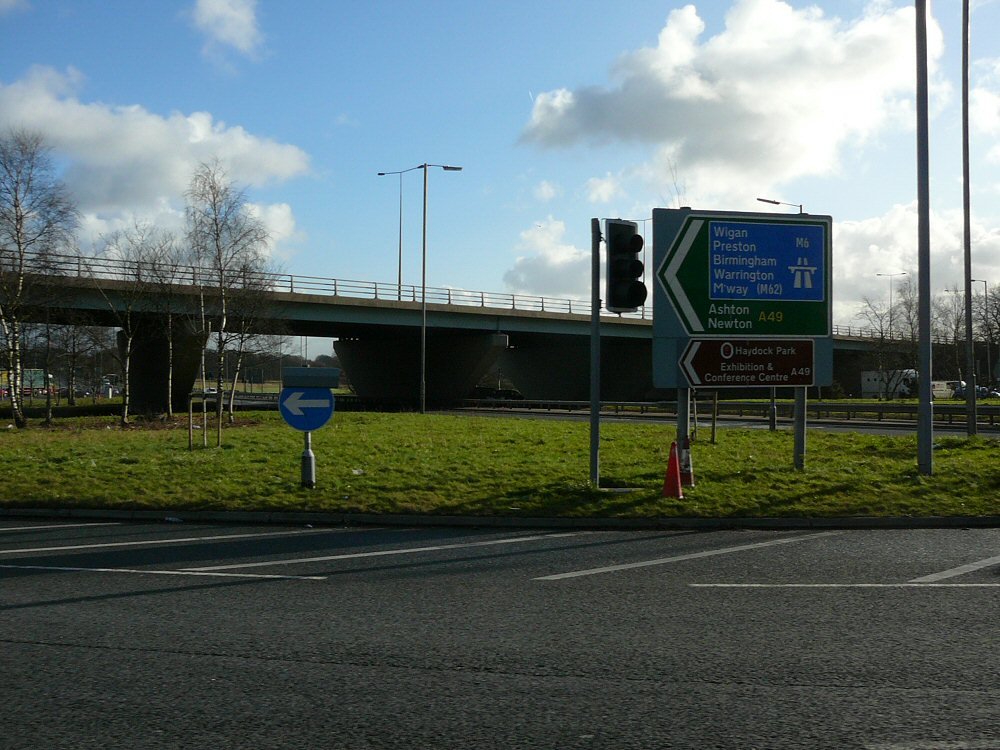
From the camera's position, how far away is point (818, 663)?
211 inches

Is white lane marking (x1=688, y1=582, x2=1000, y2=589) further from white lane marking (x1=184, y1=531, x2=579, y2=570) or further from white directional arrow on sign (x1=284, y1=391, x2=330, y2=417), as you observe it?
white directional arrow on sign (x1=284, y1=391, x2=330, y2=417)

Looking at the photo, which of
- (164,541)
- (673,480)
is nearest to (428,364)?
(673,480)

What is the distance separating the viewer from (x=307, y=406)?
13484 millimetres

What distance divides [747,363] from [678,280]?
1791 mm

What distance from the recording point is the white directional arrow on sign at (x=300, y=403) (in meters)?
13.4

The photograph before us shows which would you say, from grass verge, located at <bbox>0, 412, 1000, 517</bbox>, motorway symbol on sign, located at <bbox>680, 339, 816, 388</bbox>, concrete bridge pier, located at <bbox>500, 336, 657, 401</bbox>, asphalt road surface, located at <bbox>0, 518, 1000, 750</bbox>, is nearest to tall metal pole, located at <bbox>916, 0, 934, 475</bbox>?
grass verge, located at <bbox>0, 412, 1000, 517</bbox>

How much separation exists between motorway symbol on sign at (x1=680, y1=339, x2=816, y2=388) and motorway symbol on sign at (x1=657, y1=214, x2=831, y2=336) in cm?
24

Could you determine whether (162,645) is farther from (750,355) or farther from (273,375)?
(273,375)

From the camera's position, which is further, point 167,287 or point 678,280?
point 167,287

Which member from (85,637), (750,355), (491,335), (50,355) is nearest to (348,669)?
(85,637)

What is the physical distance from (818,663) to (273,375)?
140393 millimetres

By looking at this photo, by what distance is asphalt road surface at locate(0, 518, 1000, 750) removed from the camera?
435 cm

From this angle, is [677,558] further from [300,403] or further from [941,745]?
[300,403]

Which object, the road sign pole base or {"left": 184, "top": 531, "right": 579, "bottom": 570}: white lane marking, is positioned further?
the road sign pole base
